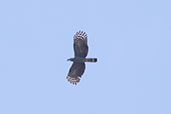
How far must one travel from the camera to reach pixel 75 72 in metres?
112

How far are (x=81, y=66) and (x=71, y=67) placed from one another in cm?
135

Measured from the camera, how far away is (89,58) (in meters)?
111

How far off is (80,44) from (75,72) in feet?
10.6

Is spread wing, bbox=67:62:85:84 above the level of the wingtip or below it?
above

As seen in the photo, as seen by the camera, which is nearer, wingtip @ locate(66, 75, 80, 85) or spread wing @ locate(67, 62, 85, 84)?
spread wing @ locate(67, 62, 85, 84)

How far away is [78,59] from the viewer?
365 feet

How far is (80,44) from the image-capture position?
364 feet

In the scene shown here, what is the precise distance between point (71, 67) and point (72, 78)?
1.18m

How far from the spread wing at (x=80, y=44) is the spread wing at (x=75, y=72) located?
122 cm

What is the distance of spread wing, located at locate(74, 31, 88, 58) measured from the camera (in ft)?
364

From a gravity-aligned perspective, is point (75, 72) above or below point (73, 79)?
above

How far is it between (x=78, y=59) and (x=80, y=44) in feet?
5.33

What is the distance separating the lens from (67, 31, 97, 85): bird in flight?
364 ft

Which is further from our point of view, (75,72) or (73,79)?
(73,79)
